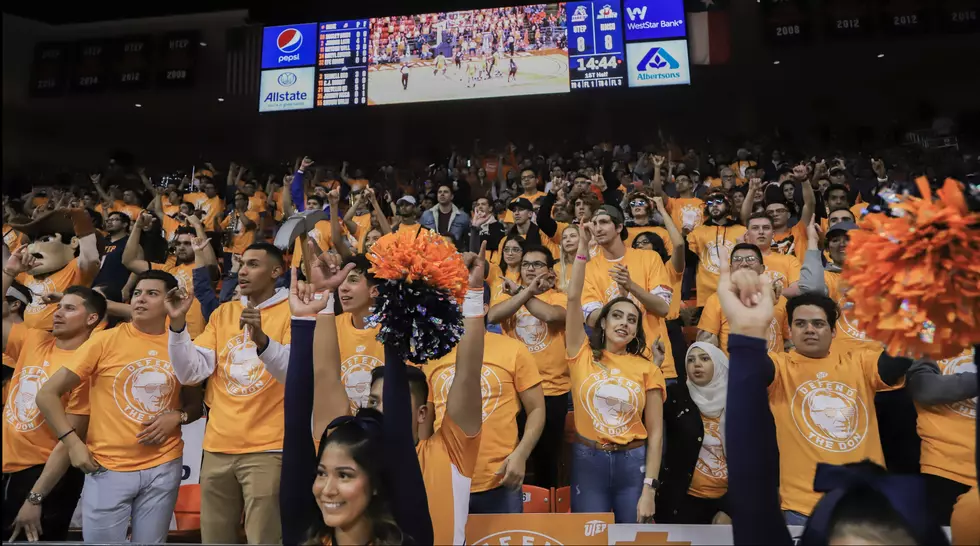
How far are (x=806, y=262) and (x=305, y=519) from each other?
3375mm

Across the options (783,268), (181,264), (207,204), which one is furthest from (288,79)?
(783,268)

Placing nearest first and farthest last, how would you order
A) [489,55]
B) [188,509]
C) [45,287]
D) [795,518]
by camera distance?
[795,518] → [188,509] → [45,287] → [489,55]

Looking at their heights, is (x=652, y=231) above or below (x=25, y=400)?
above

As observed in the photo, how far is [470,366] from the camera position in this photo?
202 cm

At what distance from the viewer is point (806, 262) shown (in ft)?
12.9

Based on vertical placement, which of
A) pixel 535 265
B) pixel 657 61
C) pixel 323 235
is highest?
pixel 657 61

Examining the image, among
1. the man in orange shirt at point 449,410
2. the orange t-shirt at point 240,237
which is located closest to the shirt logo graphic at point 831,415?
the man in orange shirt at point 449,410

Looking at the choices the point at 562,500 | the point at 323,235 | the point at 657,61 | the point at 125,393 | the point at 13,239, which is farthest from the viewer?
the point at 657,61

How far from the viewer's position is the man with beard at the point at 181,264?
4.53 metres

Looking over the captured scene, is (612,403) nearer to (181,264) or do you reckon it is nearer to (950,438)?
(950,438)

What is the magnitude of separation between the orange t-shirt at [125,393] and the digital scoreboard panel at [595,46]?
6.51m

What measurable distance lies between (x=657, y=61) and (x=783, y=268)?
15.7 feet

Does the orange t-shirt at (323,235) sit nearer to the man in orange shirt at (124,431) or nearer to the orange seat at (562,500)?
the man in orange shirt at (124,431)

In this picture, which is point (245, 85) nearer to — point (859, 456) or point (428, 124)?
point (428, 124)
